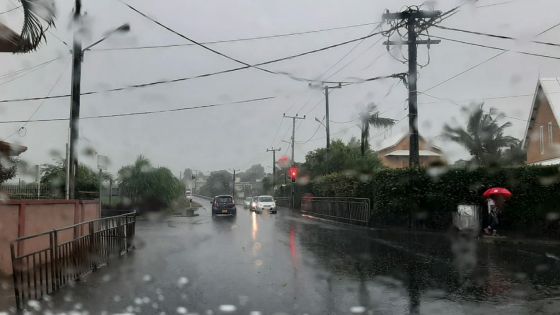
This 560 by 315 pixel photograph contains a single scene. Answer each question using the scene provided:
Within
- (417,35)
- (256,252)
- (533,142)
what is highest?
(417,35)

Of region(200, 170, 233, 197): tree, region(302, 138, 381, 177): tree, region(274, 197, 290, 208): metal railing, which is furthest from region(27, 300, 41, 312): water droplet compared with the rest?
region(200, 170, 233, 197): tree

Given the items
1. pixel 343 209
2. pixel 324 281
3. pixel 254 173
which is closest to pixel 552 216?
pixel 343 209

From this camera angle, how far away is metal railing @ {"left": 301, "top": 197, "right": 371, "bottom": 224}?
24.4 meters

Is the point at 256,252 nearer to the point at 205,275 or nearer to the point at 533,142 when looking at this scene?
the point at 205,275

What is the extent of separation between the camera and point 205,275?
988 cm

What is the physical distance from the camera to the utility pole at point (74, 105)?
1609 cm

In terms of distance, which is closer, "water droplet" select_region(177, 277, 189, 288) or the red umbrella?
"water droplet" select_region(177, 277, 189, 288)

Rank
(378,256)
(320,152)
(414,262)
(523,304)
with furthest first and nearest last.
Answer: (320,152)
(378,256)
(414,262)
(523,304)

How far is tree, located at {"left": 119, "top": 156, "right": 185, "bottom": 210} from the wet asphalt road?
92.0 feet

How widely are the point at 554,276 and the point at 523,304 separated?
2989mm

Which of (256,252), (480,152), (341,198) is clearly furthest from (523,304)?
(480,152)

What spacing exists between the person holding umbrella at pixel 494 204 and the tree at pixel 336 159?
22.4m

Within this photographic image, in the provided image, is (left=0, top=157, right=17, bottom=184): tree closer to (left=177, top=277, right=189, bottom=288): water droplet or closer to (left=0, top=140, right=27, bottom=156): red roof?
(left=0, top=140, right=27, bottom=156): red roof

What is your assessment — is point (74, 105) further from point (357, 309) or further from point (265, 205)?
point (265, 205)
